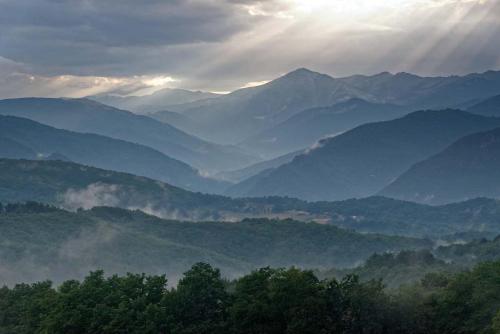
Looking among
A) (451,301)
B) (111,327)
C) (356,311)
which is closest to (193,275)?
(111,327)

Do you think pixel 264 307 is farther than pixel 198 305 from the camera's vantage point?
No

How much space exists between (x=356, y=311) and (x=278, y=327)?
1133 cm

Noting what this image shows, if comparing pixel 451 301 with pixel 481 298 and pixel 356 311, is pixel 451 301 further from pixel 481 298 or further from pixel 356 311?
pixel 356 311

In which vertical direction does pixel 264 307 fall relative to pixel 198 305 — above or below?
below

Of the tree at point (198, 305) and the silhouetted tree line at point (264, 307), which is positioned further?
the tree at point (198, 305)

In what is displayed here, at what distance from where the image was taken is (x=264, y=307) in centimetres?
10162

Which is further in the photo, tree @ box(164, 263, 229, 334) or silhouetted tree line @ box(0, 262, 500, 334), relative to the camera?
tree @ box(164, 263, 229, 334)

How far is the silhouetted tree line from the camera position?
102m

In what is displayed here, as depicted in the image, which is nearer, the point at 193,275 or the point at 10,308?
the point at 193,275

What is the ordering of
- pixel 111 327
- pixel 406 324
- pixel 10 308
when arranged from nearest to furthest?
pixel 111 327
pixel 406 324
pixel 10 308

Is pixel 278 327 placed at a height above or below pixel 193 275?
below

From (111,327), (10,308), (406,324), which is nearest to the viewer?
(111,327)

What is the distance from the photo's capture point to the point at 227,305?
108438 millimetres

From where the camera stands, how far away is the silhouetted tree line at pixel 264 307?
10169 cm
